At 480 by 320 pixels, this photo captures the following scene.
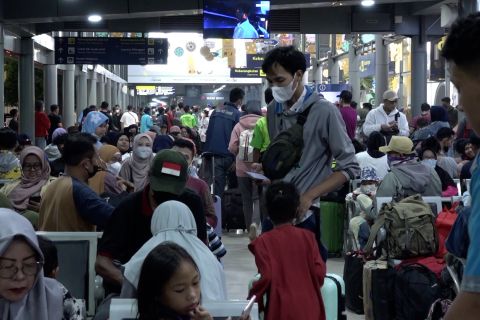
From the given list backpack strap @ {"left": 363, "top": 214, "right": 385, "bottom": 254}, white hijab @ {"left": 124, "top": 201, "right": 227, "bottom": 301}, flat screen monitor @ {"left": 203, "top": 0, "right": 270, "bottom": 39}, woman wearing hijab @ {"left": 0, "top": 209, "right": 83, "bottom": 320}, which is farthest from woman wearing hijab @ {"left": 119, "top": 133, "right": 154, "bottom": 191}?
flat screen monitor @ {"left": 203, "top": 0, "right": 270, "bottom": 39}

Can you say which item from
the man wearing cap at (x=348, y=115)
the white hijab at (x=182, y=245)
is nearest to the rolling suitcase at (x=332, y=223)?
the man wearing cap at (x=348, y=115)

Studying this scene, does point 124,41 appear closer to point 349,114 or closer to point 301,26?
point 301,26

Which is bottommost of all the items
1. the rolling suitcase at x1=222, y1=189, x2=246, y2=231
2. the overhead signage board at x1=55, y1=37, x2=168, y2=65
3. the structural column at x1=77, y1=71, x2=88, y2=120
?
the rolling suitcase at x1=222, y1=189, x2=246, y2=231

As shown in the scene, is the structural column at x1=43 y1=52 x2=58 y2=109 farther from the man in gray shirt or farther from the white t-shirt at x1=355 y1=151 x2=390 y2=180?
the man in gray shirt

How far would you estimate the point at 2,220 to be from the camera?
3457 millimetres

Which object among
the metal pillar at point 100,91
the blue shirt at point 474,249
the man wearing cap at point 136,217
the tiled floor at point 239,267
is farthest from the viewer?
the metal pillar at point 100,91

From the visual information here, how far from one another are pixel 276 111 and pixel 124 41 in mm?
22069

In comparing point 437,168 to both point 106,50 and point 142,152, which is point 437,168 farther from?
point 106,50

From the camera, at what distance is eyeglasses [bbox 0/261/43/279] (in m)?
3.48

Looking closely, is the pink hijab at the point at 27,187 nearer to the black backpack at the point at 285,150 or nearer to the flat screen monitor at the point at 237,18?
the black backpack at the point at 285,150

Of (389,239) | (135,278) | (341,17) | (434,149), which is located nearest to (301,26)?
(341,17)

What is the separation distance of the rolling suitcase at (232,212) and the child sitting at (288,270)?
782cm

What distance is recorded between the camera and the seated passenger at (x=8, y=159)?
9.66 metres

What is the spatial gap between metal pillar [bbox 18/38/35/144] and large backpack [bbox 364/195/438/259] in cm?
1562
